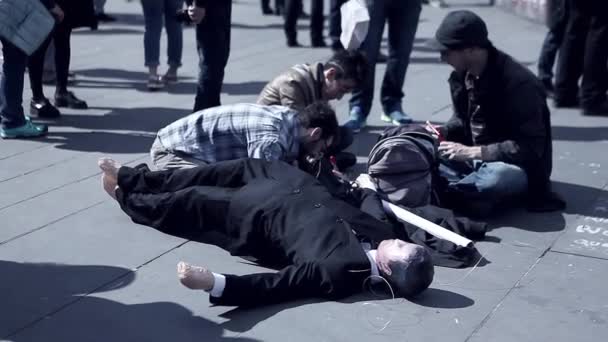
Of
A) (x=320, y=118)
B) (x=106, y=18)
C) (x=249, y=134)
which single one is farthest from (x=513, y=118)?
(x=106, y=18)

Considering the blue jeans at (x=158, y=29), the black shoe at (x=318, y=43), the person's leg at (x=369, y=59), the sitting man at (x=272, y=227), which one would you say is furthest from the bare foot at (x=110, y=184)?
the black shoe at (x=318, y=43)

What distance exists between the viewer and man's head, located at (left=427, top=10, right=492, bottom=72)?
5.16 m

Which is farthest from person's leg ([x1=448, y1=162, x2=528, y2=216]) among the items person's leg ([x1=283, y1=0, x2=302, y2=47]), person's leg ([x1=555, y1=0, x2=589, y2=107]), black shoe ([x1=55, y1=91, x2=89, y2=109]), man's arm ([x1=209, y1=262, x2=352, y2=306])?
person's leg ([x1=283, y1=0, x2=302, y2=47])

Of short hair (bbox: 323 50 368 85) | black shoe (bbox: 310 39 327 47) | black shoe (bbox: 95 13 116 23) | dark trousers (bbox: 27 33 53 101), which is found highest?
short hair (bbox: 323 50 368 85)

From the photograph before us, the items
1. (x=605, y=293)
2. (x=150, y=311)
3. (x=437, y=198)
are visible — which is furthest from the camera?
(x=437, y=198)

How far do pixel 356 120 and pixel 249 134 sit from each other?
1.96 meters

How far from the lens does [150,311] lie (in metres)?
3.95

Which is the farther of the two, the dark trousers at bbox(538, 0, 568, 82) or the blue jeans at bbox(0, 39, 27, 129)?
the dark trousers at bbox(538, 0, 568, 82)

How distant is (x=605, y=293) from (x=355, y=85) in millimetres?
2038

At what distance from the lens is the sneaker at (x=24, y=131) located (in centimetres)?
647

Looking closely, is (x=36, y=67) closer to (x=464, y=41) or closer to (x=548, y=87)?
(x=464, y=41)

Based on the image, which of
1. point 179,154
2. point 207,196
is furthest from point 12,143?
point 207,196

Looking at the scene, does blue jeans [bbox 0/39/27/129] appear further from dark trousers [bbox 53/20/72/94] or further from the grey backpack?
the grey backpack

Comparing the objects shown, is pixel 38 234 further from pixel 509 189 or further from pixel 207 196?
pixel 509 189
